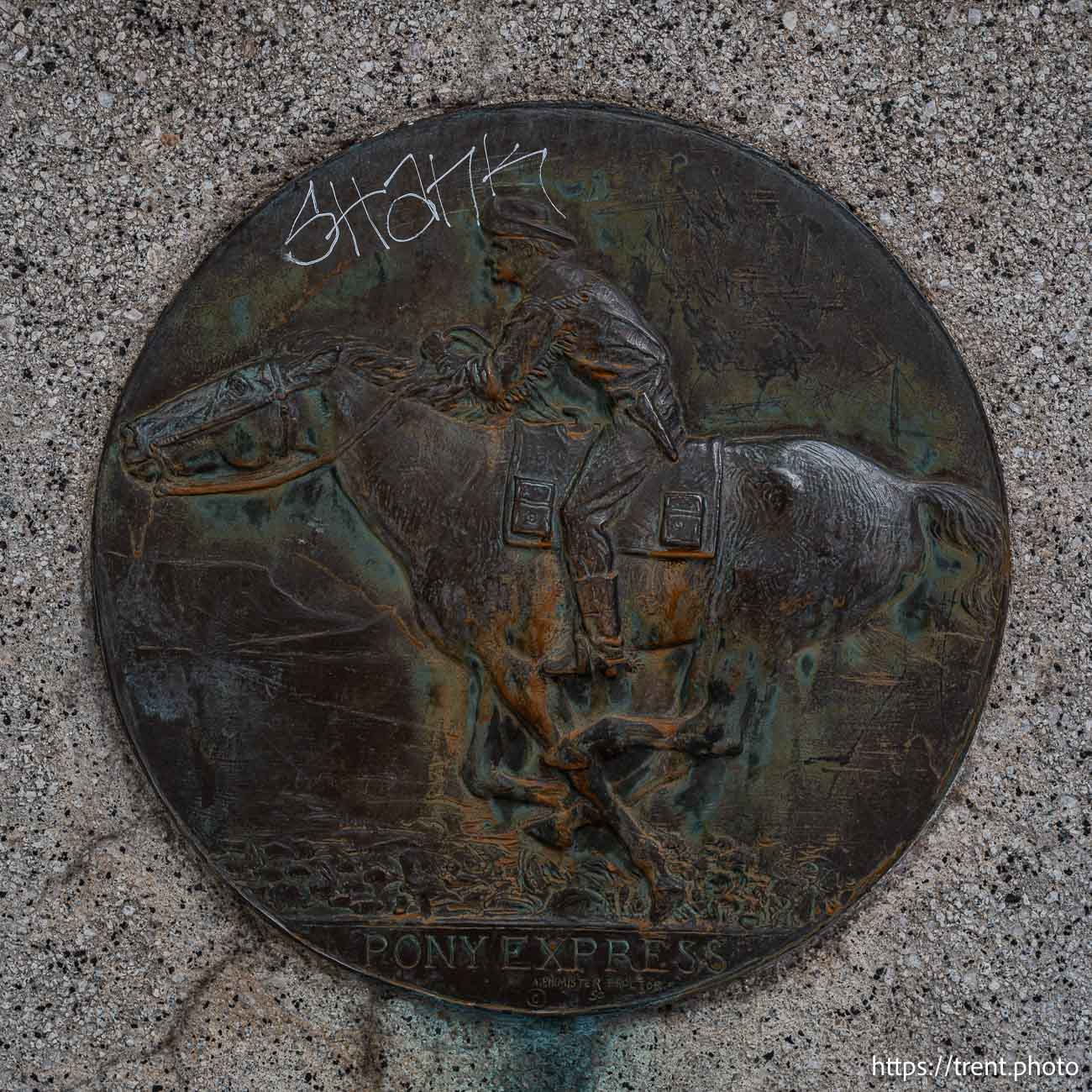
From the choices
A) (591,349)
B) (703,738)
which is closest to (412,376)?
(591,349)

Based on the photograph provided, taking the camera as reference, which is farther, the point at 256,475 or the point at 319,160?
the point at 319,160

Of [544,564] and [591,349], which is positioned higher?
[591,349]

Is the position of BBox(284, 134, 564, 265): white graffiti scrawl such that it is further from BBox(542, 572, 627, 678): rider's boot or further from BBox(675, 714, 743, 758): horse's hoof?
BBox(675, 714, 743, 758): horse's hoof

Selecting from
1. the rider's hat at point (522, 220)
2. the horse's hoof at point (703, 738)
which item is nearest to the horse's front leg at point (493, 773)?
the horse's hoof at point (703, 738)

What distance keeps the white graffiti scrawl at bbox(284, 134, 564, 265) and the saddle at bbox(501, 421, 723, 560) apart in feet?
1.55

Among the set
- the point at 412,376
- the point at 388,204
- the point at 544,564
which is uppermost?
the point at 388,204

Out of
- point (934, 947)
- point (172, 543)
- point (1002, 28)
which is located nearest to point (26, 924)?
point (172, 543)

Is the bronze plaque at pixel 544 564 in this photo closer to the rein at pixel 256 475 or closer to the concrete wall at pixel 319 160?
the rein at pixel 256 475

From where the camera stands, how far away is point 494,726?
7.38 feet

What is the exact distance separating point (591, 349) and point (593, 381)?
7 centimetres

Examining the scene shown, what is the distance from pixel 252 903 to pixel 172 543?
73cm

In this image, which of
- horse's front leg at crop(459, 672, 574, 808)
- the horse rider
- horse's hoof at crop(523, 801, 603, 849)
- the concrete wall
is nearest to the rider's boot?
the horse rider

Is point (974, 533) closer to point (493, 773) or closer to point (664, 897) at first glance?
point (664, 897)

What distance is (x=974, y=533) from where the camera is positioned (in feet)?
7.32
